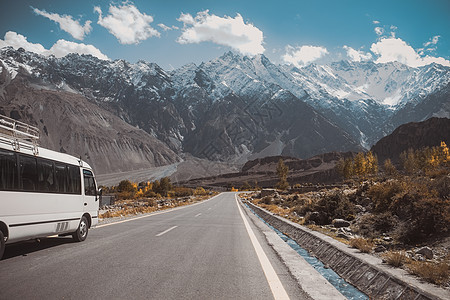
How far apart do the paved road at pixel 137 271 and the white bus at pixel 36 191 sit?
0.63m

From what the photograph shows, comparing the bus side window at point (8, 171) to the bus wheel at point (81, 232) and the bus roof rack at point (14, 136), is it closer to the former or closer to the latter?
the bus roof rack at point (14, 136)

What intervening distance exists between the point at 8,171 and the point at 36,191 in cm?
108

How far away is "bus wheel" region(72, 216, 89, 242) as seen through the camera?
9.85 meters

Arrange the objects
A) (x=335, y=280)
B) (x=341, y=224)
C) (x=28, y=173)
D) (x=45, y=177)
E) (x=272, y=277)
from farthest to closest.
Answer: (x=341, y=224)
(x=45, y=177)
(x=28, y=173)
(x=335, y=280)
(x=272, y=277)

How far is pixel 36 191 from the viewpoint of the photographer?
7.84 metres

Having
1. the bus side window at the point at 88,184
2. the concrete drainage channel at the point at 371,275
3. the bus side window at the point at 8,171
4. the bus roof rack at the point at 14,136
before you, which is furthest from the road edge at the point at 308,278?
the bus roof rack at the point at 14,136

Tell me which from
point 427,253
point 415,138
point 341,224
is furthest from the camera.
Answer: point 415,138

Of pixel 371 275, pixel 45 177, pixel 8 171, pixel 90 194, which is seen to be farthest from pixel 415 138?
pixel 8 171

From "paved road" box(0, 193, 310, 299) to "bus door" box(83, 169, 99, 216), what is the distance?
4.06 feet

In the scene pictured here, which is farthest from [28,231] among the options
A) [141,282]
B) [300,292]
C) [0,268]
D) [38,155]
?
[300,292]

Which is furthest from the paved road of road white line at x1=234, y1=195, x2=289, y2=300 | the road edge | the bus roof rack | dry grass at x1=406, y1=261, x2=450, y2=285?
the bus roof rack

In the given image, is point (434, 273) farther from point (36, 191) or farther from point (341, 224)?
point (341, 224)

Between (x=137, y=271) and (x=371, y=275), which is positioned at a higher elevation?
(x=137, y=271)

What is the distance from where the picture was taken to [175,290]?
5137 millimetres
